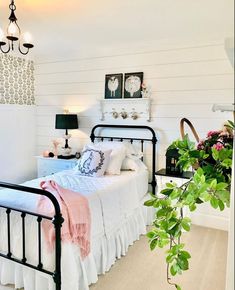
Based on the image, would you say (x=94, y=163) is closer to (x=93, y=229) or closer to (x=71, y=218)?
(x=93, y=229)

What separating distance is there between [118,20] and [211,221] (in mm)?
2710

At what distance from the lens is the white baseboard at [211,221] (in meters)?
3.46

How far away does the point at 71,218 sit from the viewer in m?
2.10

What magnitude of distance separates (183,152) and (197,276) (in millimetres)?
1838

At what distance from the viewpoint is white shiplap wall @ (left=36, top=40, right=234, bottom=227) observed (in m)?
3.40

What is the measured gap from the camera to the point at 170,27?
10.3 ft

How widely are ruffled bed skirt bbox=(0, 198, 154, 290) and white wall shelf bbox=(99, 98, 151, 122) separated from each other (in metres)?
1.69

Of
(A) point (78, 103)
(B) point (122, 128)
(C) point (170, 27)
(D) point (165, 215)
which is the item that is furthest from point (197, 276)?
(A) point (78, 103)

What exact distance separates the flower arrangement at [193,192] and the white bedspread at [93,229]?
4.19 feet

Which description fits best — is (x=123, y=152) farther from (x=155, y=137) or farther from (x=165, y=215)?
(x=165, y=215)

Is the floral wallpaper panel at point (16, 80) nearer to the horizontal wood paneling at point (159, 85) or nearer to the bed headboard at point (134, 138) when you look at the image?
the horizontal wood paneling at point (159, 85)

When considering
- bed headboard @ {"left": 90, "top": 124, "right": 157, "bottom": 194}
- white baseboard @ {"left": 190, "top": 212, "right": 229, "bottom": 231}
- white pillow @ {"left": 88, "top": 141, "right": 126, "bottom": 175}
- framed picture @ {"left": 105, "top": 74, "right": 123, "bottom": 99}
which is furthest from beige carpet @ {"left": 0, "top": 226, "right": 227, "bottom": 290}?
framed picture @ {"left": 105, "top": 74, "right": 123, "bottom": 99}

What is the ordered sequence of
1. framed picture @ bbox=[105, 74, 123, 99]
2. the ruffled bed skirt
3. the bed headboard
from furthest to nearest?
framed picture @ bbox=[105, 74, 123, 99] < the bed headboard < the ruffled bed skirt

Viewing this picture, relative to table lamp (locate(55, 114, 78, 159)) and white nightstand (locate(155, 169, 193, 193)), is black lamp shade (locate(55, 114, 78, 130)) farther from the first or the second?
white nightstand (locate(155, 169, 193, 193))
